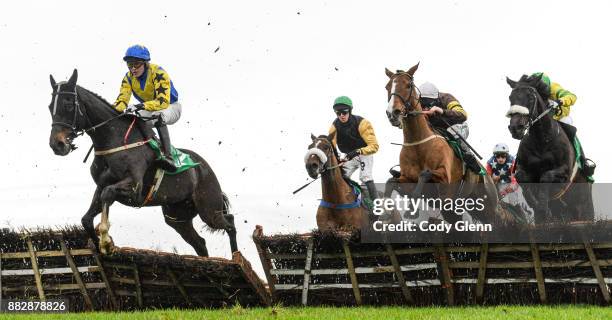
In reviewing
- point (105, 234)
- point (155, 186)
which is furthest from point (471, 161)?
point (105, 234)

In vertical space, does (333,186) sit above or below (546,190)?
above

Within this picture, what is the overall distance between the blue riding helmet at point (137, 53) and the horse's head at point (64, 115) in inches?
34.7

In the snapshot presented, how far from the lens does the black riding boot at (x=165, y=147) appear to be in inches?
554

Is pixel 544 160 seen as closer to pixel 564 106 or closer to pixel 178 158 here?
pixel 564 106

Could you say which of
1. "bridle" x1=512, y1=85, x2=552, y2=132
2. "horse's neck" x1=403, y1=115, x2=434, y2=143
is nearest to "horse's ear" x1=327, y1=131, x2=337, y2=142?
"horse's neck" x1=403, y1=115, x2=434, y2=143

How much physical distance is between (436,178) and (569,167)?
6.53 ft

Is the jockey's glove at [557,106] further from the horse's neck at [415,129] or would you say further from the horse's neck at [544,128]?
the horse's neck at [415,129]

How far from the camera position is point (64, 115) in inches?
514

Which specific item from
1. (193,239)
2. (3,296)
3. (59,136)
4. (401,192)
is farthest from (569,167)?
(3,296)

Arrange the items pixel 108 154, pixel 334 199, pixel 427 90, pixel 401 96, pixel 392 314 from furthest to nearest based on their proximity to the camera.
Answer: pixel 334 199
pixel 427 90
pixel 108 154
pixel 401 96
pixel 392 314

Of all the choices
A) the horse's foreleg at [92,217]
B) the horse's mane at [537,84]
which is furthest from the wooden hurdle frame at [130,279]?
A: the horse's mane at [537,84]

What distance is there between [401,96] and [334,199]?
2079 mm

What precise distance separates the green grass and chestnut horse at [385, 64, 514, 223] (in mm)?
1968

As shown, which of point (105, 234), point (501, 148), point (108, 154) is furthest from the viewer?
point (501, 148)
